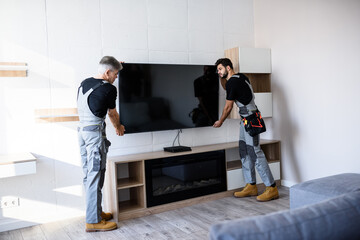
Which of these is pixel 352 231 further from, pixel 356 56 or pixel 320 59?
pixel 320 59

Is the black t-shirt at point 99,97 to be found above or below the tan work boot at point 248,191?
above

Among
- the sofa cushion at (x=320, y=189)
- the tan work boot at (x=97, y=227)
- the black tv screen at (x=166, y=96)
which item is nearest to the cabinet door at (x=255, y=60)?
the black tv screen at (x=166, y=96)

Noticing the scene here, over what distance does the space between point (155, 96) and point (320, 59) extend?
6.14ft

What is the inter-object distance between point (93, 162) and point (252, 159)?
1800 millimetres

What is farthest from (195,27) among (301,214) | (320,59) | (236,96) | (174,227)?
(301,214)

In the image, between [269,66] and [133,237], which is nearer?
[133,237]

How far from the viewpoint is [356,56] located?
3395 mm

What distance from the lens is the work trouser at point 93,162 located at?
294 cm

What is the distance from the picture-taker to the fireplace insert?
3.48m

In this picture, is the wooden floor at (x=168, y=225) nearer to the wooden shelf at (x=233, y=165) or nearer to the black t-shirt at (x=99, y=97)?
the wooden shelf at (x=233, y=165)

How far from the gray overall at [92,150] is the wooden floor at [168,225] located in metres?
0.24

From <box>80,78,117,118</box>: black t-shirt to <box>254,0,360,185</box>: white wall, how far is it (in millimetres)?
2301

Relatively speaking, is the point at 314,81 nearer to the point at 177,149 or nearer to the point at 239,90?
the point at 239,90

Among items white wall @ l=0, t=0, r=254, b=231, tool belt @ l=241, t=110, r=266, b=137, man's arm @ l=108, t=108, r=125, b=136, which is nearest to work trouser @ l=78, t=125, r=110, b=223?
man's arm @ l=108, t=108, r=125, b=136
